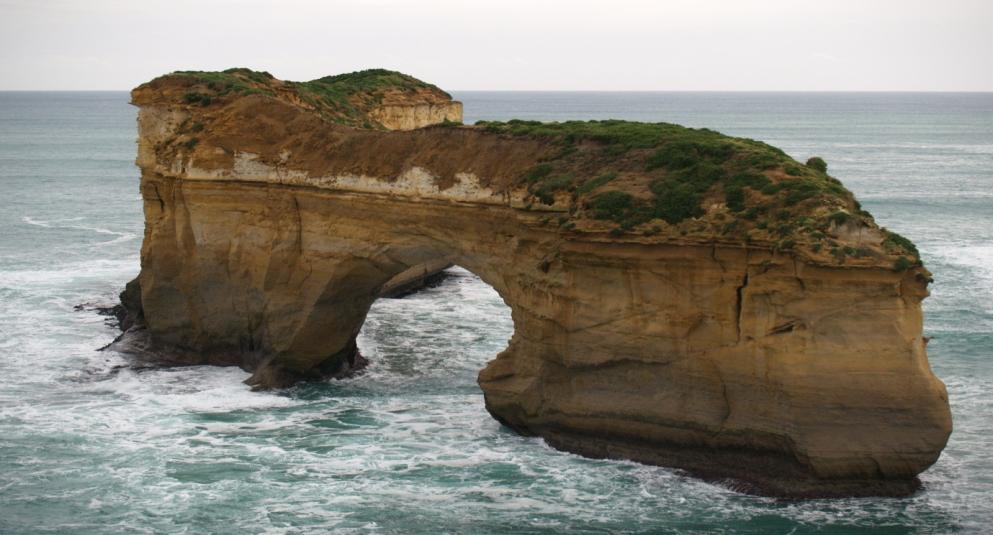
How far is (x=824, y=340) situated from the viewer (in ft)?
66.3

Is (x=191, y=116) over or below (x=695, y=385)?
over

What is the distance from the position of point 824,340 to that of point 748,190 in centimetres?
307

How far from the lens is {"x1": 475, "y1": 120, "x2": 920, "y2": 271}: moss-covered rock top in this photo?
66.3 ft

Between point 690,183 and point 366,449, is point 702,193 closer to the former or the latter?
point 690,183

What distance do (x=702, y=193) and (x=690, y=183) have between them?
41 centimetres

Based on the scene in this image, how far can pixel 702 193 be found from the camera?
21.8 meters

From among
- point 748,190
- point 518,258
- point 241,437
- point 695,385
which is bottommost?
point 241,437

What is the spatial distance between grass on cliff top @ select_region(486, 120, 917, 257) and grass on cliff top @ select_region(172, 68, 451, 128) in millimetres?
9264

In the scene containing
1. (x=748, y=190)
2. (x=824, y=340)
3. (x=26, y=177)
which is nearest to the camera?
(x=824, y=340)

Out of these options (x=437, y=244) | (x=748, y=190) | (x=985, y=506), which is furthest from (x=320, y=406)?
(x=985, y=506)

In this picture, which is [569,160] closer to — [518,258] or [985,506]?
[518,258]

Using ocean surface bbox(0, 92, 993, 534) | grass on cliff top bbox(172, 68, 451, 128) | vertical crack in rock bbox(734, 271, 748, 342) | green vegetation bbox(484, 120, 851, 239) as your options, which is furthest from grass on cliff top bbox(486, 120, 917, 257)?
grass on cliff top bbox(172, 68, 451, 128)

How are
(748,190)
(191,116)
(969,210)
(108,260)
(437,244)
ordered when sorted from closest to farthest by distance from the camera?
(748,190)
(437,244)
(191,116)
(108,260)
(969,210)

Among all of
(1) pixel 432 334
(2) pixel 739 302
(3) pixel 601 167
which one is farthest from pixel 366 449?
(1) pixel 432 334
